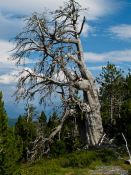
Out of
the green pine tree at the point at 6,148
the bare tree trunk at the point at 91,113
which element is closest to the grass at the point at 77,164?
the green pine tree at the point at 6,148

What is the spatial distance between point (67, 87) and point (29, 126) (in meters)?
7.74

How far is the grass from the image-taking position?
23.4 metres

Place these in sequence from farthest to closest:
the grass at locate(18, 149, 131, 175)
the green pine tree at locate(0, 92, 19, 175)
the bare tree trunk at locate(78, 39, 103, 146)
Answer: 1. the bare tree trunk at locate(78, 39, 103, 146)
2. the grass at locate(18, 149, 131, 175)
3. the green pine tree at locate(0, 92, 19, 175)

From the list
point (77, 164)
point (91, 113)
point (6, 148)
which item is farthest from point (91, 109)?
point (6, 148)

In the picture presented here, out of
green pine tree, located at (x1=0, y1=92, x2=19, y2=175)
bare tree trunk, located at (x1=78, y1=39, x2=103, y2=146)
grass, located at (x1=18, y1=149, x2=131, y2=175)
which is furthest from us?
bare tree trunk, located at (x1=78, y1=39, x2=103, y2=146)

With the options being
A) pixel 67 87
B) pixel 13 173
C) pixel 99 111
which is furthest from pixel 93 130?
pixel 13 173

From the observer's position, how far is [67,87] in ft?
102

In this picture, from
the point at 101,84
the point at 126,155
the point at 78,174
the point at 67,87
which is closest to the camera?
the point at 78,174

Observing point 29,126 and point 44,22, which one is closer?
point 44,22

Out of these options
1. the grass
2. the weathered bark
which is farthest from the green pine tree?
the weathered bark

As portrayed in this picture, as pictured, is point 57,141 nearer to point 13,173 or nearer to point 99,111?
point 99,111

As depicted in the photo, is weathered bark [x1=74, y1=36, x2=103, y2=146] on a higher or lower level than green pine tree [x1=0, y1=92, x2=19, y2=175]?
higher

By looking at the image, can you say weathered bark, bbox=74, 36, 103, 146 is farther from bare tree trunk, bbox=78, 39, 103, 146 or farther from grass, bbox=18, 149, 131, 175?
grass, bbox=18, 149, 131, 175

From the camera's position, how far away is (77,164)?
81.9 feet
